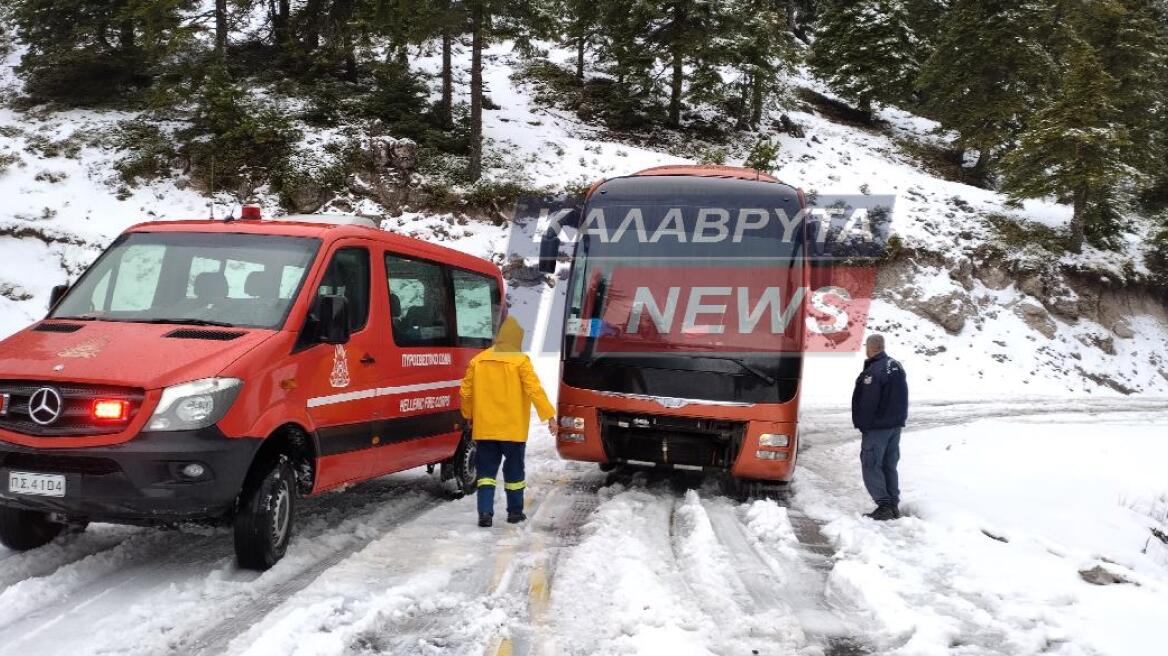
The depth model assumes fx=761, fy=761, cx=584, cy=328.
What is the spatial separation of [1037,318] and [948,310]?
340cm

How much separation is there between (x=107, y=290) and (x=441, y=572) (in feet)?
10.7

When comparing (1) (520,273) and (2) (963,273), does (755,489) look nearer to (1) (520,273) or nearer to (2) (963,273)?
(1) (520,273)

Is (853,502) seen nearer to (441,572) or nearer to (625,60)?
(441,572)

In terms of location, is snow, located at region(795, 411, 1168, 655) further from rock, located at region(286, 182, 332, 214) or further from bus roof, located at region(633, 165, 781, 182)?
rock, located at region(286, 182, 332, 214)

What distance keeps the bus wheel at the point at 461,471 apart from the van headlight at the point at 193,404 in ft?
12.1

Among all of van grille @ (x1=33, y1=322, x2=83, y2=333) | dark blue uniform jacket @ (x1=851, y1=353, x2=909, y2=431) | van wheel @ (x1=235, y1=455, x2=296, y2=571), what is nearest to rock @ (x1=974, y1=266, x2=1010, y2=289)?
dark blue uniform jacket @ (x1=851, y1=353, x2=909, y2=431)

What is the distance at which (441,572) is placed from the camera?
206 inches

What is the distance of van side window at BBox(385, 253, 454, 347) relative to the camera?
6875 millimetres

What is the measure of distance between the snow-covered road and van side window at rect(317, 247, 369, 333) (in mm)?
1784

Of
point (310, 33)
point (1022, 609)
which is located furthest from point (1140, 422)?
point (310, 33)

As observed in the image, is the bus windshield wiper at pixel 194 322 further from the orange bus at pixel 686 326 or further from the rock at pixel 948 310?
the rock at pixel 948 310

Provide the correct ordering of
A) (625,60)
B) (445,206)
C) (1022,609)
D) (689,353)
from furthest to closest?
(625,60)
(445,206)
(689,353)
(1022,609)

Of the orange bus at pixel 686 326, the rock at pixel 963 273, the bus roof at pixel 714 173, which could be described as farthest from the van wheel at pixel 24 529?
the rock at pixel 963 273

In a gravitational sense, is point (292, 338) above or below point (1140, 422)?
above
